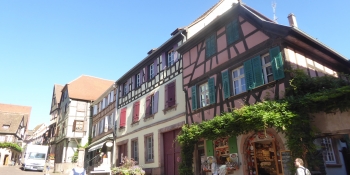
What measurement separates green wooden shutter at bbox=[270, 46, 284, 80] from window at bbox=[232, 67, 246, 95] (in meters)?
1.51

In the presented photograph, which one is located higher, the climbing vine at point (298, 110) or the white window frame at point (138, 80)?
the white window frame at point (138, 80)

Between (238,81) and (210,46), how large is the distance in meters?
2.51

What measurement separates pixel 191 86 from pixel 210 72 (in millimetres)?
1391

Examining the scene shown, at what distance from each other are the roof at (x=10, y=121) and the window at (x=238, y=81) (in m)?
47.1

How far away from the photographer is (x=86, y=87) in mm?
31906

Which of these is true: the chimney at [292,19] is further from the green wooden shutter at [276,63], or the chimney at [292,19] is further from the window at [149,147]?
the window at [149,147]

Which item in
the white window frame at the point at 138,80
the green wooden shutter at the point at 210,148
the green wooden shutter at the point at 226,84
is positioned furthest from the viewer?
the white window frame at the point at 138,80

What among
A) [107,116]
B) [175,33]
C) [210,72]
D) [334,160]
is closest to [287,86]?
[210,72]

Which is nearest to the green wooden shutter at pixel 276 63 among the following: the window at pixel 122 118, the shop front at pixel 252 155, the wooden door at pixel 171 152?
the shop front at pixel 252 155

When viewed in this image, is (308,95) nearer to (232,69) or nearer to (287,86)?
(287,86)

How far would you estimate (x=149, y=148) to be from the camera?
52.6 feet

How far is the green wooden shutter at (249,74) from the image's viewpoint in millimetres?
9414

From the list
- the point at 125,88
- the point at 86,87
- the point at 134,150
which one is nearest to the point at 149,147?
the point at 134,150

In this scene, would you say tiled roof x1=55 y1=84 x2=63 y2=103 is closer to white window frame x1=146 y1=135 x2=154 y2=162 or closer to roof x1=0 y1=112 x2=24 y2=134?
roof x1=0 y1=112 x2=24 y2=134
